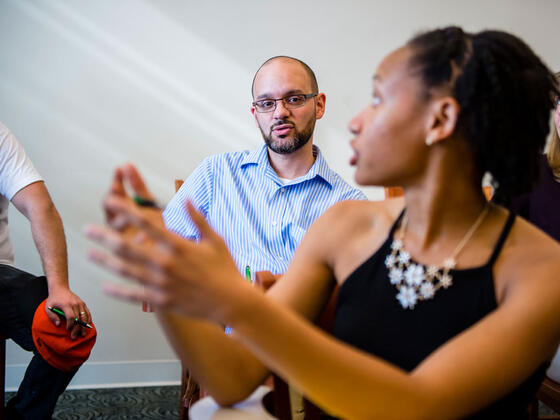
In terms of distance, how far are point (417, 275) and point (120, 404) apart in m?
2.17

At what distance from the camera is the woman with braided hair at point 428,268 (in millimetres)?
632

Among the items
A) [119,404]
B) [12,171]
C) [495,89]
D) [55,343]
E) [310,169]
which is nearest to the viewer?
[495,89]

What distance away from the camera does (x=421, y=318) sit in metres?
0.87

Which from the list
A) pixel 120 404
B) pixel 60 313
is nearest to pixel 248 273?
pixel 60 313

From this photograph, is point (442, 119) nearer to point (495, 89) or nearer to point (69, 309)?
point (495, 89)

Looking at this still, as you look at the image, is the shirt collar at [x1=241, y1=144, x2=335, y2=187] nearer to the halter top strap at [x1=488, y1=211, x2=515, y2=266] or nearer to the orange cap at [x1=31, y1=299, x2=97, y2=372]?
the orange cap at [x1=31, y1=299, x2=97, y2=372]

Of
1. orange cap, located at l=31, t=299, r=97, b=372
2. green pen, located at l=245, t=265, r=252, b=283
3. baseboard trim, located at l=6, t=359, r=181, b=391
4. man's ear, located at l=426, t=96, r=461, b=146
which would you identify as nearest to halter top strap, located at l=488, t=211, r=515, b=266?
man's ear, located at l=426, t=96, r=461, b=146

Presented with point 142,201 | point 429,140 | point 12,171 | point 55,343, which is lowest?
point 55,343

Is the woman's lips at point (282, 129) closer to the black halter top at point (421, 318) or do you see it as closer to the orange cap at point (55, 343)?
the orange cap at point (55, 343)

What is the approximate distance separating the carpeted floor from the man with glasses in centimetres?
96

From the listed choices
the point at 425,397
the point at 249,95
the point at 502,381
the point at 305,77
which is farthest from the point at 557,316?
the point at 249,95

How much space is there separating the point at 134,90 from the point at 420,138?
7.46 feet

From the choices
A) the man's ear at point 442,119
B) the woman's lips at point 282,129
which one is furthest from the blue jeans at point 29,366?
the man's ear at point 442,119

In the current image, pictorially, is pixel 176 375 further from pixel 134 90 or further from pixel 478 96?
pixel 478 96
